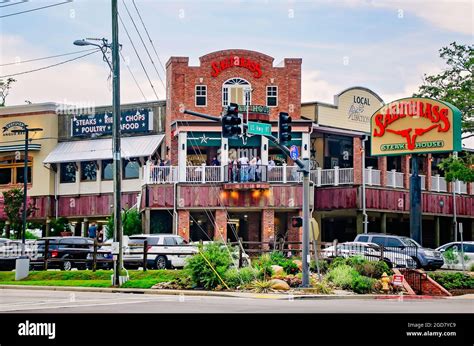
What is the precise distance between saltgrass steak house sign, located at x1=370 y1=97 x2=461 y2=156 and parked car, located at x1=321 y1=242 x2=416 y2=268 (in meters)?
6.71

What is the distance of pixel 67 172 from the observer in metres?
58.3

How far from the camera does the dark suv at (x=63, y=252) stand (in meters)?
40.8

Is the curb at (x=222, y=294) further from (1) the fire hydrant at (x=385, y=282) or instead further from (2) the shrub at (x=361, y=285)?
(1) the fire hydrant at (x=385, y=282)

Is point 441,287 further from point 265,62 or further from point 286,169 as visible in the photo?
point 265,62

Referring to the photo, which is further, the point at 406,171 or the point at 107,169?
the point at 107,169

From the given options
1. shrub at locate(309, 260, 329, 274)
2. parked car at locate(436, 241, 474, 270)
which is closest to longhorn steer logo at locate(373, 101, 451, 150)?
parked car at locate(436, 241, 474, 270)

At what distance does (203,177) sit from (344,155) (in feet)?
35.2

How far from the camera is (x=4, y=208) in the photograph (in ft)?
186

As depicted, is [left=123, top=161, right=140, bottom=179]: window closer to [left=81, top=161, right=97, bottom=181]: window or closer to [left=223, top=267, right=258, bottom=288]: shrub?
A: [left=81, top=161, right=97, bottom=181]: window

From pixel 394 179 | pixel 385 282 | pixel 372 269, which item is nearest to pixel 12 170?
pixel 394 179

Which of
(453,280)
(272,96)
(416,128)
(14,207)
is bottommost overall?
(453,280)

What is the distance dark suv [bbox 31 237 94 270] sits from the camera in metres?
40.8

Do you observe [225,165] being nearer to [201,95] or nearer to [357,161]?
[201,95]

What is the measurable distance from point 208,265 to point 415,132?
637 inches
